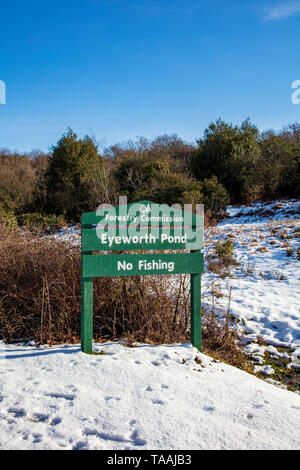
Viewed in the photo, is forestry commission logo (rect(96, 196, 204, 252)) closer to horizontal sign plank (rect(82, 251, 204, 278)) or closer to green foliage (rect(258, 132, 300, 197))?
horizontal sign plank (rect(82, 251, 204, 278))

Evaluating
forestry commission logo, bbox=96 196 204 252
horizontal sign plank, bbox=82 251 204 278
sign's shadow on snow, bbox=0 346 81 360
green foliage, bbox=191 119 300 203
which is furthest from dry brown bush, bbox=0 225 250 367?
green foliage, bbox=191 119 300 203

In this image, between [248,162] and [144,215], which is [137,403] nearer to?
[144,215]

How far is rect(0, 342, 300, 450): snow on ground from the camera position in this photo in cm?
258

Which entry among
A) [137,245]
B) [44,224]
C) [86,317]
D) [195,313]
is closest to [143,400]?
[86,317]

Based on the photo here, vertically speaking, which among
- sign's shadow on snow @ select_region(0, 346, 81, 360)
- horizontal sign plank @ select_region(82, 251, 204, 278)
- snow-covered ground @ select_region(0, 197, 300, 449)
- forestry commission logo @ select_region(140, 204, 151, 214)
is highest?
forestry commission logo @ select_region(140, 204, 151, 214)

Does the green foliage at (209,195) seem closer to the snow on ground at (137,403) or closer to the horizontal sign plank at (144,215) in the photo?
the horizontal sign plank at (144,215)

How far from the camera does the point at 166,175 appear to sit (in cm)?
1819

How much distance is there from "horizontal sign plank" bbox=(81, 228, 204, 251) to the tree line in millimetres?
10690

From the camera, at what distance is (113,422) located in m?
2.73

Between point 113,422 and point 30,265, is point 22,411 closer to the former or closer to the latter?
point 113,422

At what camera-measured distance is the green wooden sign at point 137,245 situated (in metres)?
3.88

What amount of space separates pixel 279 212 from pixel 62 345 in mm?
13639

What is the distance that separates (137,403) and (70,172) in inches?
669

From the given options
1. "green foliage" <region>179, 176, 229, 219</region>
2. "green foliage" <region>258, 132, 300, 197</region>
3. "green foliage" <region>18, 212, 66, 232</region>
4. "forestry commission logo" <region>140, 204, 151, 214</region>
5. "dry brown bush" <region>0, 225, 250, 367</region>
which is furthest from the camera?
"green foliage" <region>258, 132, 300, 197</region>
